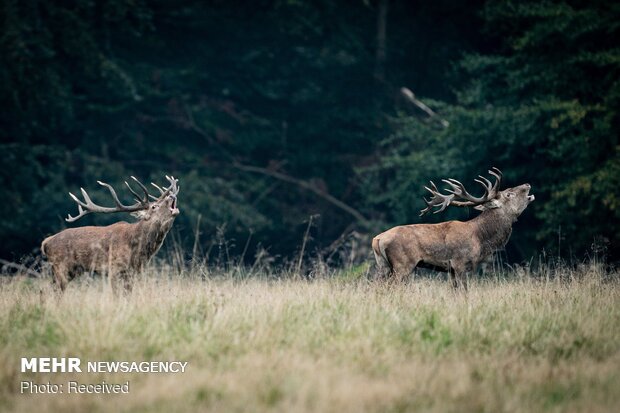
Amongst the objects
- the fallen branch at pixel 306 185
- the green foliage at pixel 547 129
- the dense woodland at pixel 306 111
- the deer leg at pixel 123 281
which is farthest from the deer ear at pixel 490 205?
the fallen branch at pixel 306 185

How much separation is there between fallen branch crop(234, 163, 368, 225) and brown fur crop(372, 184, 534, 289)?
13315mm

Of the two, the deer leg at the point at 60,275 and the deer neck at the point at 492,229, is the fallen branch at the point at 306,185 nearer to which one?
the deer neck at the point at 492,229

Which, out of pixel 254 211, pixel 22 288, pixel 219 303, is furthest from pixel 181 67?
pixel 219 303

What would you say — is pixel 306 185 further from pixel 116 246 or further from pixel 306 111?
pixel 116 246

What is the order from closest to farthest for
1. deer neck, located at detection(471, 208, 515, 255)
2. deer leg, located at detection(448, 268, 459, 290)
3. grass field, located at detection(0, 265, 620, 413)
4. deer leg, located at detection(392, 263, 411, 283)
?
grass field, located at detection(0, 265, 620, 413), deer leg, located at detection(392, 263, 411, 283), deer leg, located at detection(448, 268, 459, 290), deer neck, located at detection(471, 208, 515, 255)

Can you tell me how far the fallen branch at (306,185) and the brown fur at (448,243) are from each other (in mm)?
13315

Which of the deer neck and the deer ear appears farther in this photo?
the deer ear

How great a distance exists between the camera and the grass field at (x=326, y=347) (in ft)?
19.3

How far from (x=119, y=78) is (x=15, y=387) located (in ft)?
56.7

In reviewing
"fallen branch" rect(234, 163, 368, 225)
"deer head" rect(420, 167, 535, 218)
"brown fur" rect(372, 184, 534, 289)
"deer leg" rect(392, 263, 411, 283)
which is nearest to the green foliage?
"fallen branch" rect(234, 163, 368, 225)

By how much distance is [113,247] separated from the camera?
1012 centimetres

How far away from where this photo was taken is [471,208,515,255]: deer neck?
10.9 m

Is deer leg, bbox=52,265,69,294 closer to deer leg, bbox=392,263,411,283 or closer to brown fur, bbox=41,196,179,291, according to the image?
brown fur, bbox=41,196,179,291

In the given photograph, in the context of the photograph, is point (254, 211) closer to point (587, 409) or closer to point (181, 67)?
point (181, 67)
